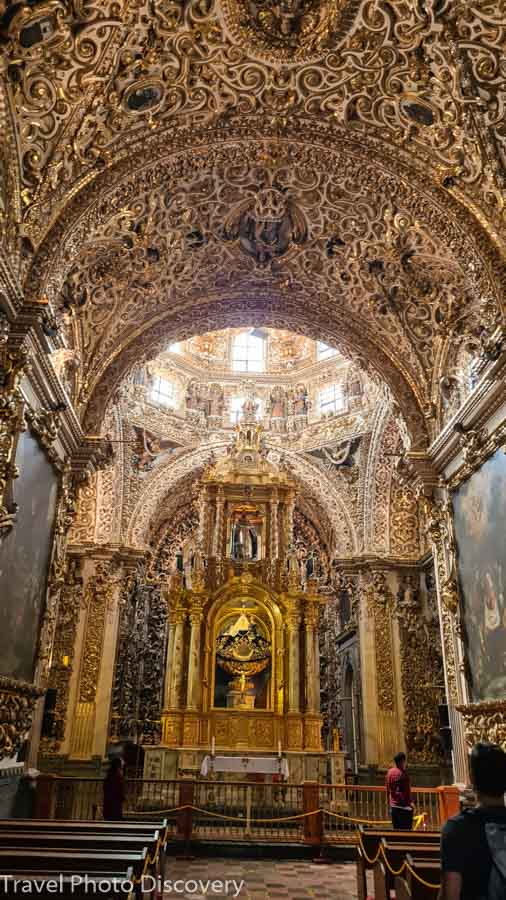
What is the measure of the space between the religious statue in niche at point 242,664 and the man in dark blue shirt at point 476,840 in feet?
49.3

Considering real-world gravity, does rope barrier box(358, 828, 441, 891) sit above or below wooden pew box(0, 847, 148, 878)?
below

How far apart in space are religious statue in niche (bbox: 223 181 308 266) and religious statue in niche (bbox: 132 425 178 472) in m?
8.93

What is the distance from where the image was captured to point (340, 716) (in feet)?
62.7

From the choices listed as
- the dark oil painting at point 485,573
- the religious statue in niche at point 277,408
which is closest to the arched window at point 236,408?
the religious statue in niche at point 277,408

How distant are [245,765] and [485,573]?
771cm

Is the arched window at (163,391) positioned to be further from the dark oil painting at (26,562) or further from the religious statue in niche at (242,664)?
the dark oil painting at (26,562)

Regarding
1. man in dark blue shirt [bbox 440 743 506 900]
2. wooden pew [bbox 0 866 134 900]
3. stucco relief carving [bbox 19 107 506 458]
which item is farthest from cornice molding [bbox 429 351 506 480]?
wooden pew [bbox 0 866 134 900]

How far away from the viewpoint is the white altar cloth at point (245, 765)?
1315cm

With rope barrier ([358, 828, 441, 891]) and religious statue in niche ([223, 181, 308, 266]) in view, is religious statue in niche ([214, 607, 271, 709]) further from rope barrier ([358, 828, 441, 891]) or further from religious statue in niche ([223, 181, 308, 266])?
rope barrier ([358, 828, 441, 891])

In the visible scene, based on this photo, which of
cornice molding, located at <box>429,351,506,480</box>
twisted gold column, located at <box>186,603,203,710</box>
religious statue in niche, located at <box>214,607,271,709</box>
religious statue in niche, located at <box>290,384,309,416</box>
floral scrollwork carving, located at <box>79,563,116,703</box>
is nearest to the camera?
cornice molding, located at <box>429,351,506,480</box>

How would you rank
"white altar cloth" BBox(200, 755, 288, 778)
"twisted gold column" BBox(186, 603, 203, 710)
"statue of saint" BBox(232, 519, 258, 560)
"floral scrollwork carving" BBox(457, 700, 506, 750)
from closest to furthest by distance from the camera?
"floral scrollwork carving" BBox(457, 700, 506, 750), "white altar cloth" BBox(200, 755, 288, 778), "twisted gold column" BBox(186, 603, 203, 710), "statue of saint" BBox(232, 519, 258, 560)

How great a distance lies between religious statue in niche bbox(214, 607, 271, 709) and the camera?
1692 cm

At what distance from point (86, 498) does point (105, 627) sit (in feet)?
11.7

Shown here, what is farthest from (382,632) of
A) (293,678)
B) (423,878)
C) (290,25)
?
(290,25)
